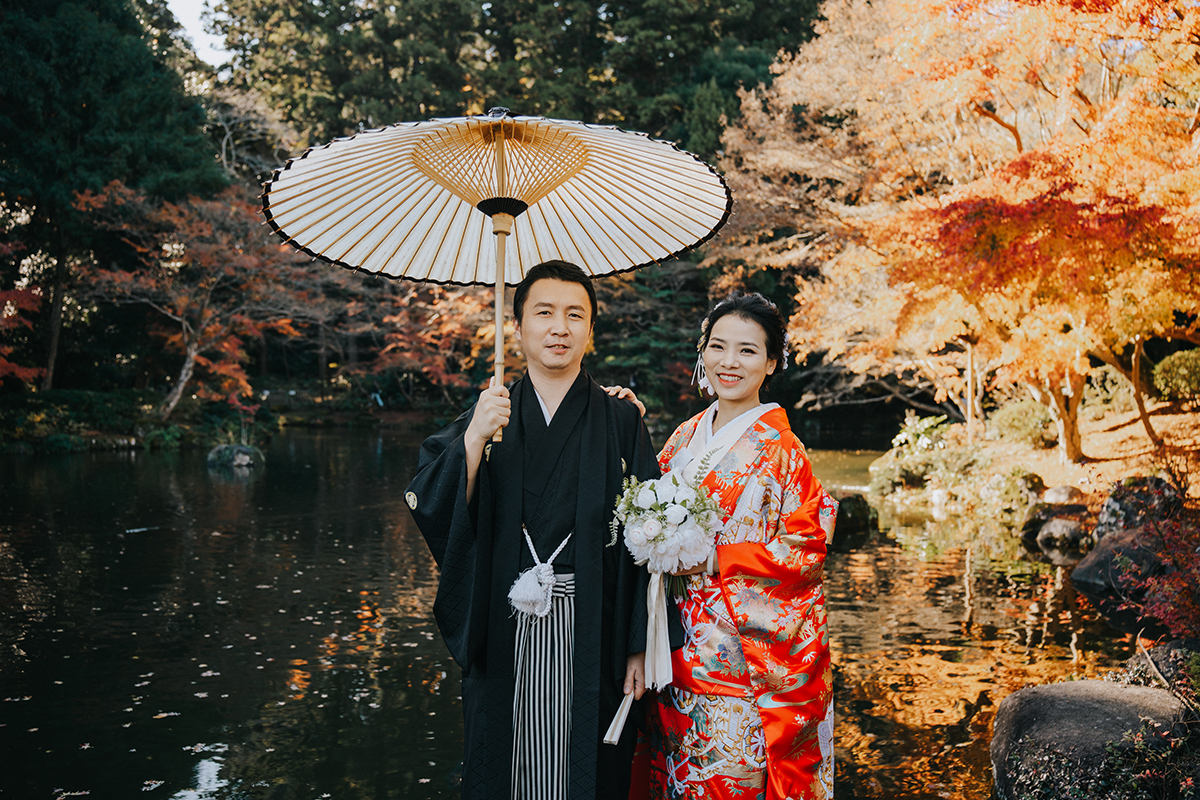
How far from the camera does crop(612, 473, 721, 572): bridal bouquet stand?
7.12 ft

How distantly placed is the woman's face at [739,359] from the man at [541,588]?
1.35 feet

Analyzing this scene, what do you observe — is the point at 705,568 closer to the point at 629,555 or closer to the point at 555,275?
the point at 629,555

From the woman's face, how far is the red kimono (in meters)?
0.17

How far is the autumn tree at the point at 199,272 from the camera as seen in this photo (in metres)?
16.9

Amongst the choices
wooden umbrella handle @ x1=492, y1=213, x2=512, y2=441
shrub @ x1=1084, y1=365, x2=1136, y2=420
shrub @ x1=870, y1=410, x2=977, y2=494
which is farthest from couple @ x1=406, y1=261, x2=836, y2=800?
shrub @ x1=1084, y1=365, x2=1136, y2=420

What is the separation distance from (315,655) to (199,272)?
14934mm

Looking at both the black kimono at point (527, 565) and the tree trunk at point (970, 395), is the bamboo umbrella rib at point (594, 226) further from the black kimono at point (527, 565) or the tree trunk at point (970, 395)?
the tree trunk at point (970, 395)

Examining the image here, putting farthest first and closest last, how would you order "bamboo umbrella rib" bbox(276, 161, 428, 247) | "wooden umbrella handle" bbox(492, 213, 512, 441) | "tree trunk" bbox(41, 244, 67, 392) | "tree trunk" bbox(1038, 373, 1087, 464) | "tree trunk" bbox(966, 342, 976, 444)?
"tree trunk" bbox(41, 244, 67, 392), "tree trunk" bbox(966, 342, 976, 444), "tree trunk" bbox(1038, 373, 1087, 464), "bamboo umbrella rib" bbox(276, 161, 428, 247), "wooden umbrella handle" bbox(492, 213, 512, 441)

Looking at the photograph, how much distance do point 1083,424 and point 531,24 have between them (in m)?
19.8

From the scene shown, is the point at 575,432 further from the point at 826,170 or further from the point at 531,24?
the point at 531,24

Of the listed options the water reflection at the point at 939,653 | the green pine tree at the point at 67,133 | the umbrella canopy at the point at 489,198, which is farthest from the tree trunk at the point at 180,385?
the umbrella canopy at the point at 489,198

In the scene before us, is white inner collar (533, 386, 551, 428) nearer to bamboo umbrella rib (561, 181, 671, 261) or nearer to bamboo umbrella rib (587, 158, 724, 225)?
bamboo umbrella rib (561, 181, 671, 261)

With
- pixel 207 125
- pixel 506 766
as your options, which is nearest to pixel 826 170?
pixel 506 766

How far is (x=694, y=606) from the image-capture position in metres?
2.38
